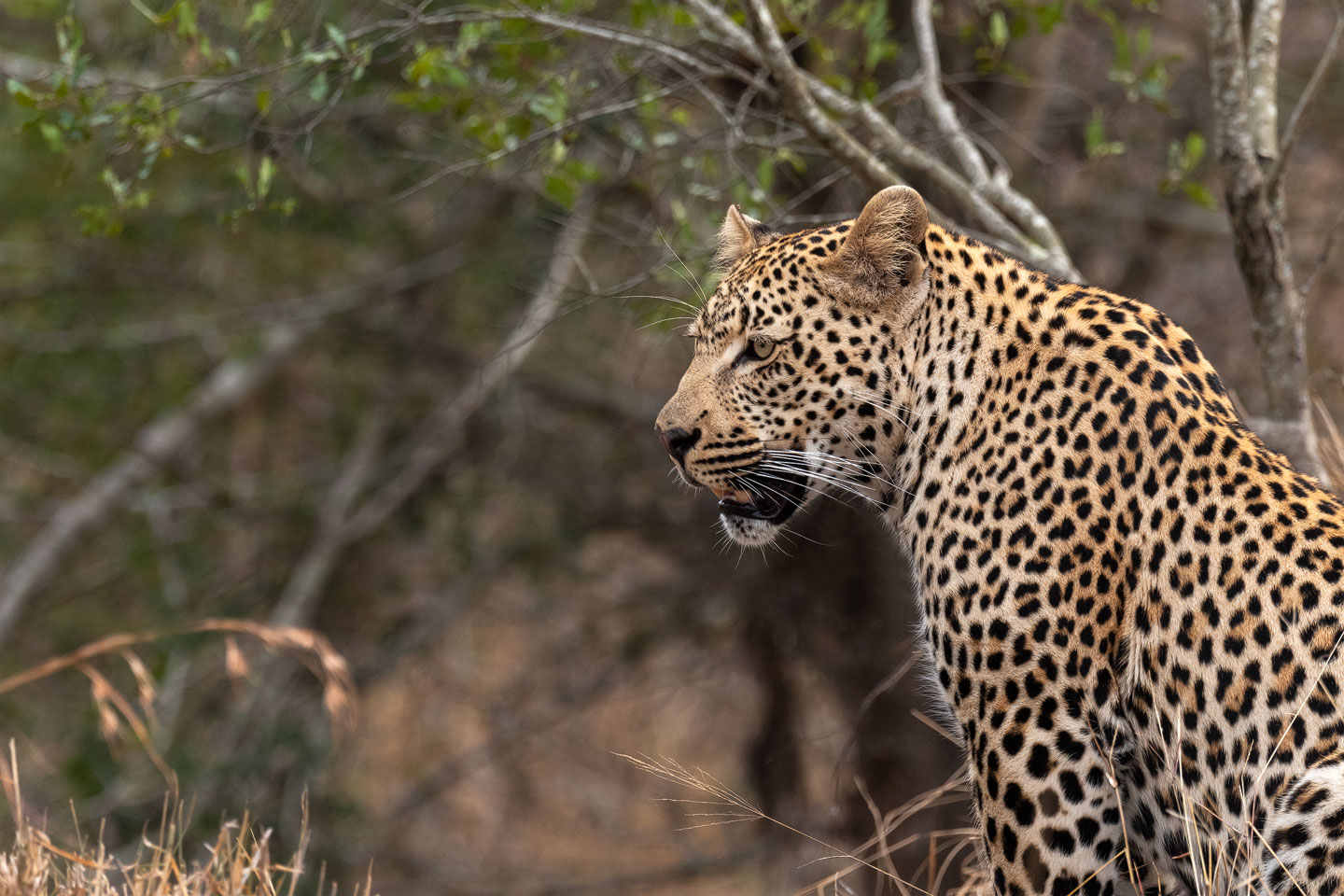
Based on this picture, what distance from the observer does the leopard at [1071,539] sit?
3.40m

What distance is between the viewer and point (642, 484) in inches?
439

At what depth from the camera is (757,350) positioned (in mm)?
4406

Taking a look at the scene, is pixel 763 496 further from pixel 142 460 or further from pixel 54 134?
pixel 142 460

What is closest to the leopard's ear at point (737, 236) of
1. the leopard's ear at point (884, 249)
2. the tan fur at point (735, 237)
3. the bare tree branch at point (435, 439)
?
the tan fur at point (735, 237)

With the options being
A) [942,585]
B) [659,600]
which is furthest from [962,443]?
[659,600]

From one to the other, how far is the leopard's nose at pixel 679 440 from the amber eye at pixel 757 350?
0.27m

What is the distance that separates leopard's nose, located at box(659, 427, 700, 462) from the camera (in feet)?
14.5

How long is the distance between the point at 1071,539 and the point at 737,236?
5.94 ft

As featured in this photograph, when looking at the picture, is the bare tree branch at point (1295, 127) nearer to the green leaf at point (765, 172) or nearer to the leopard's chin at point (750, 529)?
the green leaf at point (765, 172)

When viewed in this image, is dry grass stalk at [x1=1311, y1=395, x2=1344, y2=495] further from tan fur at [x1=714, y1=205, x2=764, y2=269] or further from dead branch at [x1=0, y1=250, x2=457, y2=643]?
dead branch at [x1=0, y1=250, x2=457, y2=643]

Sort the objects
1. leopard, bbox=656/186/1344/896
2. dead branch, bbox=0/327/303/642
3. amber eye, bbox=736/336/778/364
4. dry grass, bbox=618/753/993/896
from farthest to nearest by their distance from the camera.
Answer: dead branch, bbox=0/327/303/642, amber eye, bbox=736/336/778/364, dry grass, bbox=618/753/993/896, leopard, bbox=656/186/1344/896

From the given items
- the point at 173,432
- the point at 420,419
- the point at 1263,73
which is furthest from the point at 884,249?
the point at 173,432

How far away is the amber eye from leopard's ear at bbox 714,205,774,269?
0.58m

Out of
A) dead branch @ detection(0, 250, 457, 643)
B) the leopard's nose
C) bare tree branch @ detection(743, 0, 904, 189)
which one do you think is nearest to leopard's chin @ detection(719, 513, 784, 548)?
the leopard's nose
